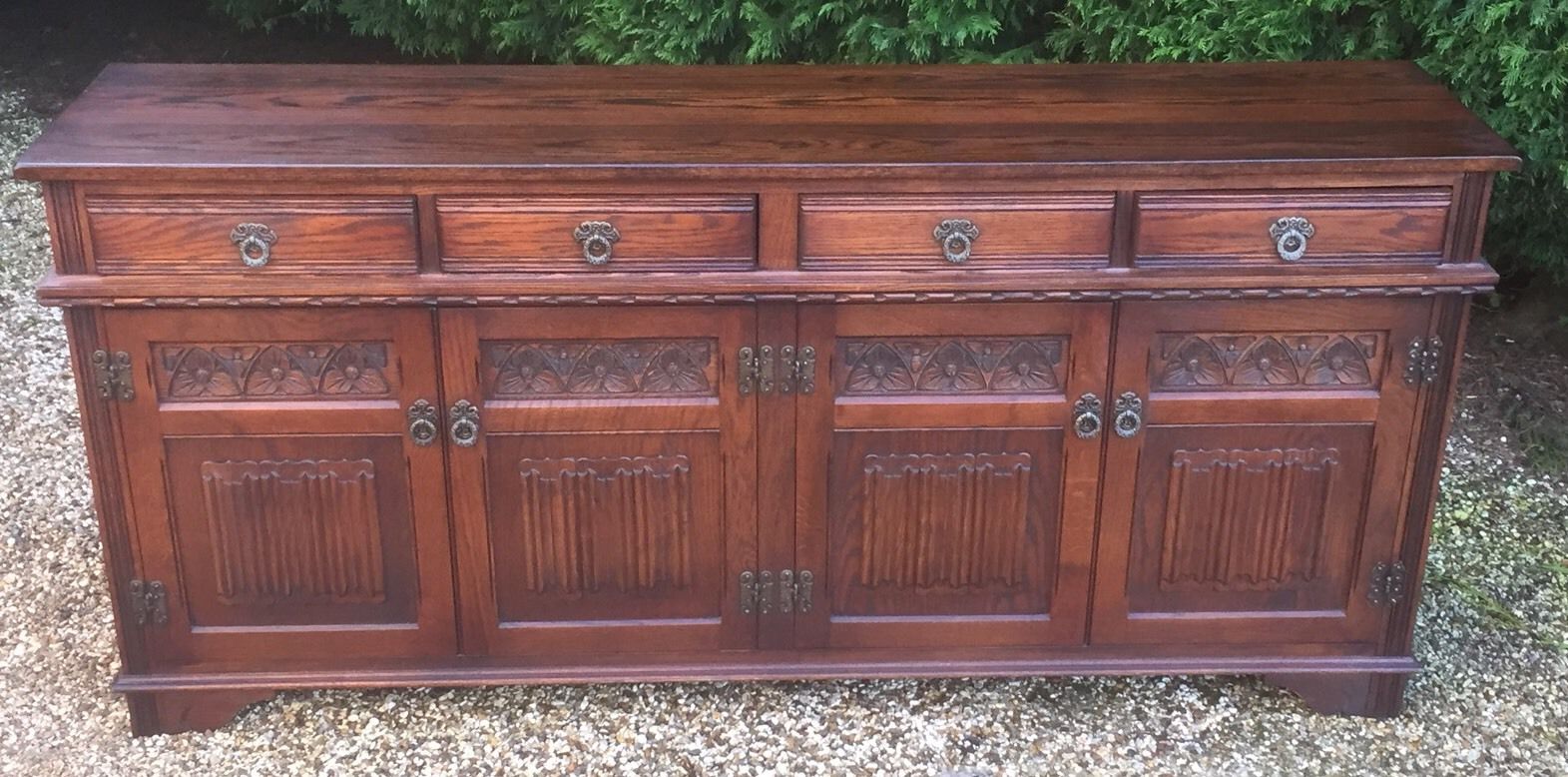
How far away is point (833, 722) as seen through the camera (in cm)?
283

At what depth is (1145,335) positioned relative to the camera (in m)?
2.52

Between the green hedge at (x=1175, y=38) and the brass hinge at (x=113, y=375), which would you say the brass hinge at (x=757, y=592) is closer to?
Answer: the brass hinge at (x=113, y=375)

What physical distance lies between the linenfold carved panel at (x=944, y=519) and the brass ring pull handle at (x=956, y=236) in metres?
0.37

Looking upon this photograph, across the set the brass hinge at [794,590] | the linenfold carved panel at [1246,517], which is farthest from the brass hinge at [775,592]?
the linenfold carved panel at [1246,517]

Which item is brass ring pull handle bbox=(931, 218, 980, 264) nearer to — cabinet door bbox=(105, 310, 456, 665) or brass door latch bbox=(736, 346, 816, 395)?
brass door latch bbox=(736, 346, 816, 395)

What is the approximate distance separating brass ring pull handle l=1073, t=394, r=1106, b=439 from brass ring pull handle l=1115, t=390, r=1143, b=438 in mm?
28

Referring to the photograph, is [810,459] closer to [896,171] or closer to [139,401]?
[896,171]

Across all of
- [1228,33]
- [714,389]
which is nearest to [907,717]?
[714,389]

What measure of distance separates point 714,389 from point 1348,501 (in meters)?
1.12

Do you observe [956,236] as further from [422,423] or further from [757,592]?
[422,423]

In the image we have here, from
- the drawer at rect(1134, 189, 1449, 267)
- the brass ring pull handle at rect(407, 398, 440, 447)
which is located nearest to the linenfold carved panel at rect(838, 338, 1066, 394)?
the drawer at rect(1134, 189, 1449, 267)

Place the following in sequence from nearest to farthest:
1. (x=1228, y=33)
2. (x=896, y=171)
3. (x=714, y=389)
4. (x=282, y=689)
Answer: (x=896, y=171), (x=714, y=389), (x=282, y=689), (x=1228, y=33)

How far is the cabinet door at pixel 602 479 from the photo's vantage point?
2.49m

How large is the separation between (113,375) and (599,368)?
2.53ft
